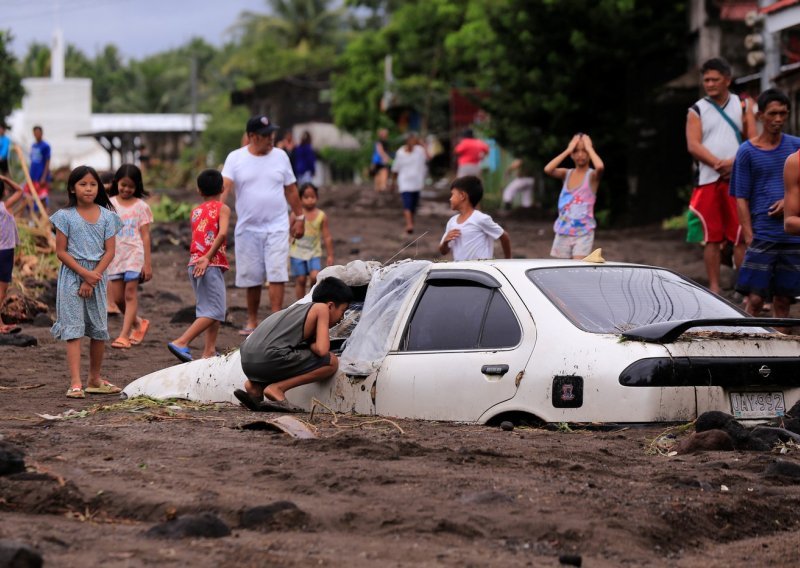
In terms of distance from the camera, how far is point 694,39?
26.1m

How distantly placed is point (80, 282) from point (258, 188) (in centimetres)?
286

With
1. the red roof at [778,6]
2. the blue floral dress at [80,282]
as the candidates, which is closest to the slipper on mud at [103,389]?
the blue floral dress at [80,282]

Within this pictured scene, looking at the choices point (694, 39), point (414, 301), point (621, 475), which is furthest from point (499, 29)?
point (621, 475)

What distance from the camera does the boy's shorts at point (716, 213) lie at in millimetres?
11133

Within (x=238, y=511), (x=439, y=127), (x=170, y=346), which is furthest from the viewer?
(x=439, y=127)

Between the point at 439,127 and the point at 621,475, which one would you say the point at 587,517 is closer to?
the point at 621,475

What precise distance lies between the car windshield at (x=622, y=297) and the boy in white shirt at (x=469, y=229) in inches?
95.7

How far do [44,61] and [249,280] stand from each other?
73830mm

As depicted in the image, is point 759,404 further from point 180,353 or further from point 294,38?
point 294,38

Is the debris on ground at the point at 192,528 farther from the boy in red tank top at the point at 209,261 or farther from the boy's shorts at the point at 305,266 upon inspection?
the boy's shorts at the point at 305,266

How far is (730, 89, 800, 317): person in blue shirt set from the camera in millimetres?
9156

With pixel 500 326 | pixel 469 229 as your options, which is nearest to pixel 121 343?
pixel 469 229

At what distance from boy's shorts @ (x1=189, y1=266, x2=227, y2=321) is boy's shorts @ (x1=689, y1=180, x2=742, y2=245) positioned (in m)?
3.89

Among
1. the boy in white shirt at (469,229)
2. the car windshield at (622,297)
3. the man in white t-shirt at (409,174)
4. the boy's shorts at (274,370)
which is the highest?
the man in white t-shirt at (409,174)
